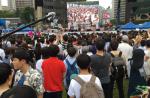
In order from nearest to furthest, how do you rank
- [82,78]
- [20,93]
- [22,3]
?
[20,93] → [82,78] → [22,3]

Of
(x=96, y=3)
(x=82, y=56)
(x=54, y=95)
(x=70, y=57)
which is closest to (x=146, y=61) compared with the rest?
(x=70, y=57)

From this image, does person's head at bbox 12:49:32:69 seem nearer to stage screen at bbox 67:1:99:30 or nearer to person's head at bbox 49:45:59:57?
person's head at bbox 49:45:59:57

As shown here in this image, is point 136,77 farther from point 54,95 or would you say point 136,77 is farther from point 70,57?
point 54,95

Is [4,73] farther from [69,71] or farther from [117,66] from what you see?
[117,66]

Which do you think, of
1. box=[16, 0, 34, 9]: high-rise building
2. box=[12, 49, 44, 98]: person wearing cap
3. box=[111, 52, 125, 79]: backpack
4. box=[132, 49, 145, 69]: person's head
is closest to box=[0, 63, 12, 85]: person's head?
box=[12, 49, 44, 98]: person wearing cap

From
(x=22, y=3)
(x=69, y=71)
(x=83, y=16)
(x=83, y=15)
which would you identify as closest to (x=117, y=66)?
(x=69, y=71)

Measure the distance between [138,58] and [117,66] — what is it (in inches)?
22.8

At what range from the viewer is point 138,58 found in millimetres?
9352

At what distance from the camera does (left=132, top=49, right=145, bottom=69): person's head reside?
9291 mm

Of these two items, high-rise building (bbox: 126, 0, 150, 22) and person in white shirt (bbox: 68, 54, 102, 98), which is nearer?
person in white shirt (bbox: 68, 54, 102, 98)

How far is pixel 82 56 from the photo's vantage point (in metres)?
6.10

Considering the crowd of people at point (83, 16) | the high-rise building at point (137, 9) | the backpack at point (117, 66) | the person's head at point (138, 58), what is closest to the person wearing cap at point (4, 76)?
the person's head at point (138, 58)

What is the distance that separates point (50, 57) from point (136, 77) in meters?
2.81

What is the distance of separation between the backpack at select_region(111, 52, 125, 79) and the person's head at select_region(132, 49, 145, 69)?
1.21 feet
